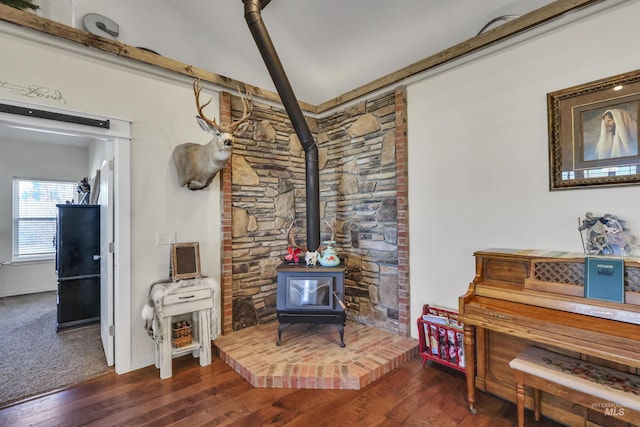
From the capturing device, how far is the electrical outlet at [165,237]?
2.90 m

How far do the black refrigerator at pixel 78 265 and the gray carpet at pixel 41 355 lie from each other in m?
0.20

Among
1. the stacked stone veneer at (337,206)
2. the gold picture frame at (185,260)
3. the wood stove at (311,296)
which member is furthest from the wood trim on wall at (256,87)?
the wood stove at (311,296)

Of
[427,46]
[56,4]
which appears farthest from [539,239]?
[56,4]

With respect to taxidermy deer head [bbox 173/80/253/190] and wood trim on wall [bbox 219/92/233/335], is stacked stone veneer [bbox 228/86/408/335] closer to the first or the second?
wood trim on wall [bbox 219/92/233/335]

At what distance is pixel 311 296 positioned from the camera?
296 centimetres

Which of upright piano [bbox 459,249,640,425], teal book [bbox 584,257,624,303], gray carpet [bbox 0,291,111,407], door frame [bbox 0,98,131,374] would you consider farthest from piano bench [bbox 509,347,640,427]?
gray carpet [bbox 0,291,111,407]

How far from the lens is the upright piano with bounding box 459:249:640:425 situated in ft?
5.34

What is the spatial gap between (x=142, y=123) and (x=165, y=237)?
1109mm

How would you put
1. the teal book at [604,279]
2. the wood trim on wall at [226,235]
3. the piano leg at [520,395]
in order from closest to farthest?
the teal book at [604,279] < the piano leg at [520,395] < the wood trim on wall at [226,235]

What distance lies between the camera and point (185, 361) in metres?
2.94

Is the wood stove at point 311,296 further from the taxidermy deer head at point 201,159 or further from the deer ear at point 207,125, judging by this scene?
the deer ear at point 207,125

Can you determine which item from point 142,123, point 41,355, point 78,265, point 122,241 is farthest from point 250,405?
point 78,265

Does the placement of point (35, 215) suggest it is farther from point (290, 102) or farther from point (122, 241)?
point (290, 102)

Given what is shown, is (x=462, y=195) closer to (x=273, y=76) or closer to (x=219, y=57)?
(x=273, y=76)
